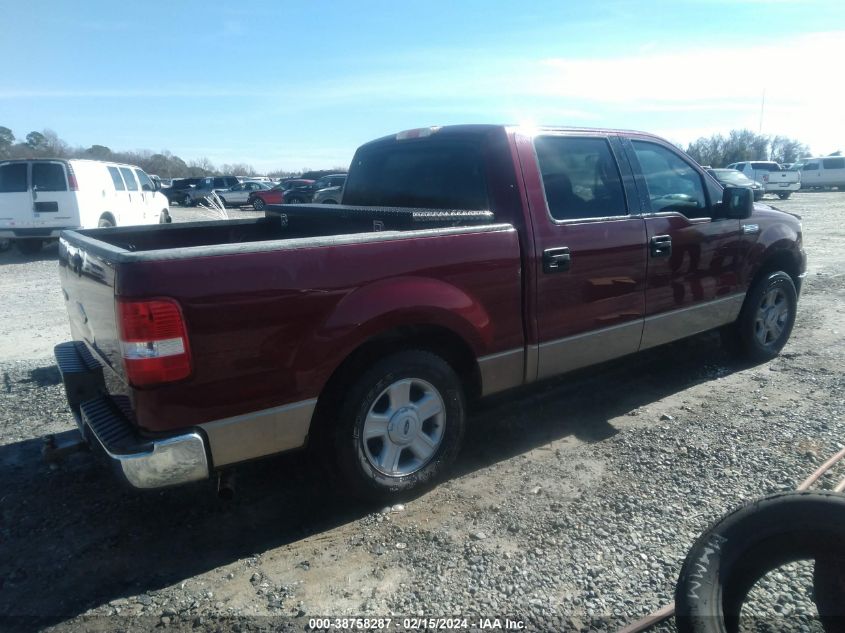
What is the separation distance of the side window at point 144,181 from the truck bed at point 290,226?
522 inches

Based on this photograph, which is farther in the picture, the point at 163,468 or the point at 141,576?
the point at 141,576

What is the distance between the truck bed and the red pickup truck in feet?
0.05

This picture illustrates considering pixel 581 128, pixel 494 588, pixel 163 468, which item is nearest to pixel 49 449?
pixel 163 468

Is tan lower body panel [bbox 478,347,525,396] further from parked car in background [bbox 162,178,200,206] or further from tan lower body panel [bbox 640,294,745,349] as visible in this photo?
parked car in background [bbox 162,178,200,206]

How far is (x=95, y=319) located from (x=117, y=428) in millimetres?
611

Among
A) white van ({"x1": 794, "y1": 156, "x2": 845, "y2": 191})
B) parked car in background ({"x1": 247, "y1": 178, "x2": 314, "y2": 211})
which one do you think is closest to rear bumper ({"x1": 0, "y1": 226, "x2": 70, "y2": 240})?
parked car in background ({"x1": 247, "y1": 178, "x2": 314, "y2": 211})

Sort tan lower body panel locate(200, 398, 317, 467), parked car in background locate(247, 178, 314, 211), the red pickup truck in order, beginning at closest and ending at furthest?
the red pickup truck < tan lower body panel locate(200, 398, 317, 467) < parked car in background locate(247, 178, 314, 211)

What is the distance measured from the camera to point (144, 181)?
16.7m

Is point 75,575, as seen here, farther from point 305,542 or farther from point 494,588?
point 494,588

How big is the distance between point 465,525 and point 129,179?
15.2 meters

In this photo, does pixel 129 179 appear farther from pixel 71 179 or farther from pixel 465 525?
pixel 465 525

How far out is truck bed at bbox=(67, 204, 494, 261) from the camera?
3.68 metres

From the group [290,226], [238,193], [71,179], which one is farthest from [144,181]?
[238,193]

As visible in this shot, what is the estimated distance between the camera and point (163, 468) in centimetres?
267
